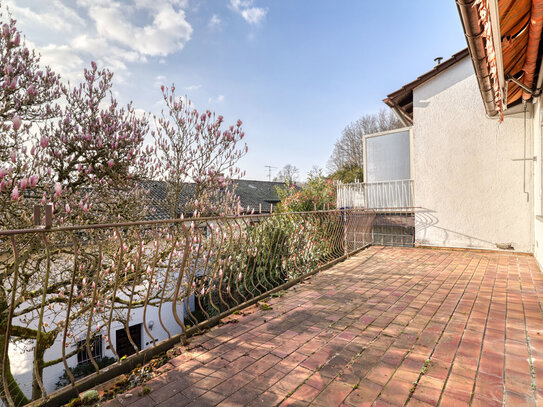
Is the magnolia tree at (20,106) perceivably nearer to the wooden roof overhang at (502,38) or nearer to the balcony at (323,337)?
the balcony at (323,337)

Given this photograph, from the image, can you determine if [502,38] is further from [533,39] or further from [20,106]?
[20,106]

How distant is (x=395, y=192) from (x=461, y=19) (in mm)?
6398

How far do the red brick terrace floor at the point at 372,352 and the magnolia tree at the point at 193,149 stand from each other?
123 inches

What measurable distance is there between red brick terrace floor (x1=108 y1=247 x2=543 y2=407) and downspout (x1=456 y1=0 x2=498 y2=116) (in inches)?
112

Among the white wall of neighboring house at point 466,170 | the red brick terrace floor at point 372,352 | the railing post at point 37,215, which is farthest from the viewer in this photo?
the white wall of neighboring house at point 466,170

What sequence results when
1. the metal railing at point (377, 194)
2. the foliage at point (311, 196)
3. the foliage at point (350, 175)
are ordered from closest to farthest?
the foliage at point (311, 196) → the metal railing at point (377, 194) → the foliage at point (350, 175)

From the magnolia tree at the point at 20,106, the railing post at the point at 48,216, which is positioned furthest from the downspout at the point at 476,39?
the magnolia tree at the point at 20,106

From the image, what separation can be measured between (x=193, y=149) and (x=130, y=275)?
305cm

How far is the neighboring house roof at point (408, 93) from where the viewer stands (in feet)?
22.6

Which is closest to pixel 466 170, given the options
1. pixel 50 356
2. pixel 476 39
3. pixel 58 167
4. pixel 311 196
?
pixel 311 196

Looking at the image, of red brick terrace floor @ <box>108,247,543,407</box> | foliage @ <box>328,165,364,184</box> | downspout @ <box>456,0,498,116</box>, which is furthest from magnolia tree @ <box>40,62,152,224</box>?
foliage @ <box>328,165,364,184</box>

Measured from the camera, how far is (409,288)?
373cm

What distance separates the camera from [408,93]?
8.06 m

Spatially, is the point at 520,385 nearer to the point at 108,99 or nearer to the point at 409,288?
the point at 409,288
